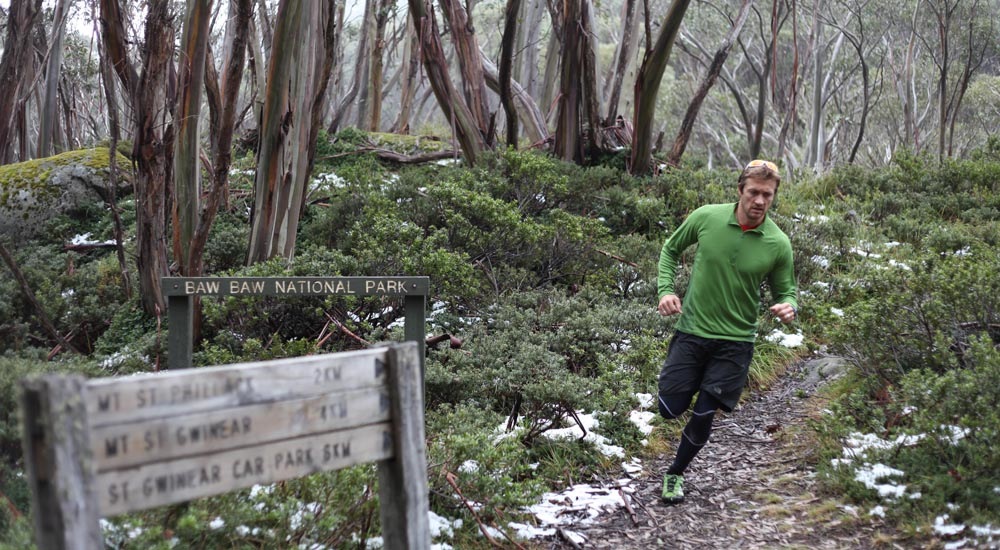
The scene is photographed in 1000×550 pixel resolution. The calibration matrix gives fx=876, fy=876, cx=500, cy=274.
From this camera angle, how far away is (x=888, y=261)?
902 centimetres

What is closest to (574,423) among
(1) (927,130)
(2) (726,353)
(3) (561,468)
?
(3) (561,468)

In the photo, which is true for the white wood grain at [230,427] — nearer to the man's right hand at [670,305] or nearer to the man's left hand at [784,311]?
the man's right hand at [670,305]

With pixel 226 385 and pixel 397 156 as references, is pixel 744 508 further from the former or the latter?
pixel 397 156

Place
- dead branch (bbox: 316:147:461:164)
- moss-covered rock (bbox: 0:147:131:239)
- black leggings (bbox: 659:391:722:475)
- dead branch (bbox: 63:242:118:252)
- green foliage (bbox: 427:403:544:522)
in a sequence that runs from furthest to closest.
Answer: dead branch (bbox: 316:147:461:164) → moss-covered rock (bbox: 0:147:131:239) → dead branch (bbox: 63:242:118:252) → black leggings (bbox: 659:391:722:475) → green foliage (bbox: 427:403:544:522)

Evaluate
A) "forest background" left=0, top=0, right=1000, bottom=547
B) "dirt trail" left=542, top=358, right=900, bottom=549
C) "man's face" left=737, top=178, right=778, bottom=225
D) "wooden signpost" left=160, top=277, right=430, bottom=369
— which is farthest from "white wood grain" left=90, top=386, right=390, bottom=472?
"man's face" left=737, top=178, right=778, bottom=225

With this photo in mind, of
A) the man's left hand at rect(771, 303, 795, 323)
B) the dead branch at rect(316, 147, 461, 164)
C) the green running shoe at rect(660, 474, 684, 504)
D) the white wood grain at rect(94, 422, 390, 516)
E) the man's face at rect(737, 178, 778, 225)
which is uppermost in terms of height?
the man's face at rect(737, 178, 778, 225)

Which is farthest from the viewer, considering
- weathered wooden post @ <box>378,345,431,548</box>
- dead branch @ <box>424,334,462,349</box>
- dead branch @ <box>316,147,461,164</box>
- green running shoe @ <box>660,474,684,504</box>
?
dead branch @ <box>316,147,461,164</box>

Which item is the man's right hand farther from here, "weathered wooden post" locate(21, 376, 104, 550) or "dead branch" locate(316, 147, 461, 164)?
"dead branch" locate(316, 147, 461, 164)

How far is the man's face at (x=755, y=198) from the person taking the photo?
472 cm

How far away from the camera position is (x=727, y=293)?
4.84 m

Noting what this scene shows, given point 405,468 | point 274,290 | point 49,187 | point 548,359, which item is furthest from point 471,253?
point 405,468

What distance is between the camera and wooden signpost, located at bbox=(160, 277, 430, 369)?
439 centimetres

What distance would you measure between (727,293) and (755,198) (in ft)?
1.78

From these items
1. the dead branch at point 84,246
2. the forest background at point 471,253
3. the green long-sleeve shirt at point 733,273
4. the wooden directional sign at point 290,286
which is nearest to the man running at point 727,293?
the green long-sleeve shirt at point 733,273
